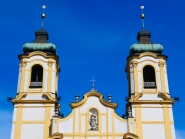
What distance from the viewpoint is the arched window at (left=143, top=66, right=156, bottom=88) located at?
2861 centimetres

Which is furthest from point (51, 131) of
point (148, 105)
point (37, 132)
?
point (148, 105)

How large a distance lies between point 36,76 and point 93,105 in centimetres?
512

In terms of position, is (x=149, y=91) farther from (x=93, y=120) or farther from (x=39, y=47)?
(x=39, y=47)

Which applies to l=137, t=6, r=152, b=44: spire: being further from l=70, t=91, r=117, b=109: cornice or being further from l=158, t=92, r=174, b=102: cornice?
l=70, t=91, r=117, b=109: cornice

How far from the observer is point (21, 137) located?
26484 mm

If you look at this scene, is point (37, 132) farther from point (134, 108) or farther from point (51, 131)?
point (134, 108)

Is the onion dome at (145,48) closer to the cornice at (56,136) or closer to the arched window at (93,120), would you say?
the arched window at (93,120)

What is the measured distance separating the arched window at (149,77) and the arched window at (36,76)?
7986mm

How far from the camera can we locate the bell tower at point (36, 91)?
1056 inches

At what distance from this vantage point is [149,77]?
29.2 metres

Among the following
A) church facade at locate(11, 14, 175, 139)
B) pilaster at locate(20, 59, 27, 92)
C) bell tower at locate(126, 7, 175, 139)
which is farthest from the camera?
pilaster at locate(20, 59, 27, 92)

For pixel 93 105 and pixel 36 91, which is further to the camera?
pixel 36 91

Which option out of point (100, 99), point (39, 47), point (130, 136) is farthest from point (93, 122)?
point (39, 47)

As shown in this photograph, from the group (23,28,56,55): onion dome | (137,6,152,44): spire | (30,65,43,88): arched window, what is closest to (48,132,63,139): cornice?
(30,65,43,88): arched window
